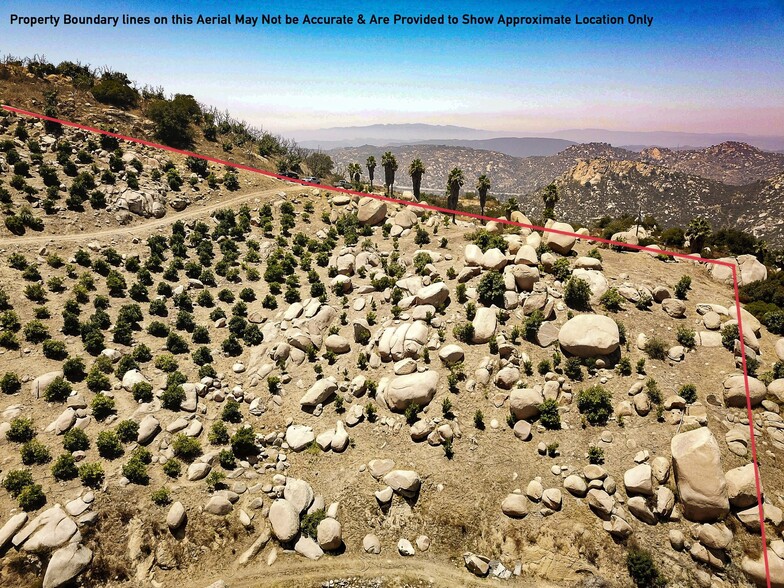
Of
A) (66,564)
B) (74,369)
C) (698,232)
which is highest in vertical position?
(698,232)

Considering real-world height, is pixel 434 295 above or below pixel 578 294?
below

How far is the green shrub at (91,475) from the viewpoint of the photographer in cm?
3378

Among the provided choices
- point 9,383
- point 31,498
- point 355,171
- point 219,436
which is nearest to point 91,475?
point 31,498

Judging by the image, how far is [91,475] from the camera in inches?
1331

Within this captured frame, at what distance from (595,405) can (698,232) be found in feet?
172

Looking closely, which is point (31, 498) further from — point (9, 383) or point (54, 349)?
point (54, 349)

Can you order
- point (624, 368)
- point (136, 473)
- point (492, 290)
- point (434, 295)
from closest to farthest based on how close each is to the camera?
point (136, 473)
point (624, 368)
point (492, 290)
point (434, 295)

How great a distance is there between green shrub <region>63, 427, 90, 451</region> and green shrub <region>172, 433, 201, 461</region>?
799cm

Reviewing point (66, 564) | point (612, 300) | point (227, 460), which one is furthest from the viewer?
point (612, 300)

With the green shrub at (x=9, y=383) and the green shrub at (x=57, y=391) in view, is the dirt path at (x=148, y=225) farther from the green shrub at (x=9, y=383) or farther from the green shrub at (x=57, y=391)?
the green shrub at (x=57, y=391)

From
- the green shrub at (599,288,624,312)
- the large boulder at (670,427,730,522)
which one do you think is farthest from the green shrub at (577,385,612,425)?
the green shrub at (599,288,624,312)

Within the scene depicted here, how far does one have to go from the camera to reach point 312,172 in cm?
14275

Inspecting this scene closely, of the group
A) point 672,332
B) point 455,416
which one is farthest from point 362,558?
point 672,332

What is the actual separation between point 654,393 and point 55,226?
95.9 metres
